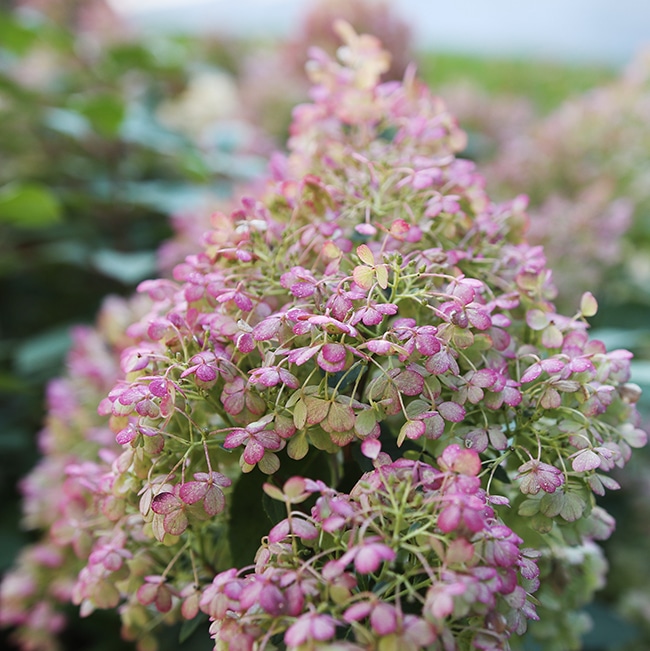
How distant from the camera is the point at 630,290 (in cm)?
107

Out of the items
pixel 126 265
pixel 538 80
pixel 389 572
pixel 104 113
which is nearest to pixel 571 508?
pixel 389 572

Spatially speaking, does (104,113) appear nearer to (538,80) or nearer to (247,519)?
(247,519)

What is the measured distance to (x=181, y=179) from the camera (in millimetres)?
1425

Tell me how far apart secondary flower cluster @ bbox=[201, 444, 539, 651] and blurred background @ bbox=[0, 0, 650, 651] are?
379 mm

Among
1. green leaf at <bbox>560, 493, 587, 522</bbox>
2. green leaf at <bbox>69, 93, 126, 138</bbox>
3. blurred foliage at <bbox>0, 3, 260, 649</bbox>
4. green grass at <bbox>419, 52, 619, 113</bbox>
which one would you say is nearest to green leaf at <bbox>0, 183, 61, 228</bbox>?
blurred foliage at <bbox>0, 3, 260, 649</bbox>

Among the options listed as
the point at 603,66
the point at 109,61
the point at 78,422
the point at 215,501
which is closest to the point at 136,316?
the point at 78,422

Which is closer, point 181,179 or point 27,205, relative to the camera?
point 27,205

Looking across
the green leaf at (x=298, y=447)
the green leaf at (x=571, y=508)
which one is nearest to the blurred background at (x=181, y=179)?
the green leaf at (x=571, y=508)

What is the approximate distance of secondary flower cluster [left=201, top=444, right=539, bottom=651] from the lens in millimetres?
309

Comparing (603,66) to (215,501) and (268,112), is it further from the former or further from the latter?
(215,501)

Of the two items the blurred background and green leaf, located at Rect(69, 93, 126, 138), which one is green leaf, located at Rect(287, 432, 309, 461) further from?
green leaf, located at Rect(69, 93, 126, 138)

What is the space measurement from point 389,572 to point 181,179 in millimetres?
1201

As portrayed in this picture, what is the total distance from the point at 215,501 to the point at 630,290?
0.89m

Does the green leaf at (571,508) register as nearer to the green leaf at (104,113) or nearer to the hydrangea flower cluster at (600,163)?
the hydrangea flower cluster at (600,163)
